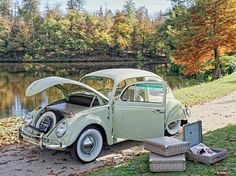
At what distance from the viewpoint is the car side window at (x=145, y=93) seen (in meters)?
6.73

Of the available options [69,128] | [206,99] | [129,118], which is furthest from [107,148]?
[206,99]

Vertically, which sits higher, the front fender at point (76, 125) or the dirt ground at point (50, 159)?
the front fender at point (76, 125)

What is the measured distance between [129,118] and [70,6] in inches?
3008

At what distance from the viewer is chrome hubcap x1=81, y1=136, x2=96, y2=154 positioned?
19.6 ft

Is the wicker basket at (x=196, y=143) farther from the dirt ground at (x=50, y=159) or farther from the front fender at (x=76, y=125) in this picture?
the front fender at (x=76, y=125)

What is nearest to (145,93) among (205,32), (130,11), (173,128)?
(173,128)

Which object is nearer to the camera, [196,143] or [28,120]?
[196,143]

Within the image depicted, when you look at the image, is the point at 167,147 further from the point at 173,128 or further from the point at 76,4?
the point at 76,4

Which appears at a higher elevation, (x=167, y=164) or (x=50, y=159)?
(x=167, y=164)

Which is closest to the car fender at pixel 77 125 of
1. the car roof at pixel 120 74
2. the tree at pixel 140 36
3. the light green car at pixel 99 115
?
the light green car at pixel 99 115

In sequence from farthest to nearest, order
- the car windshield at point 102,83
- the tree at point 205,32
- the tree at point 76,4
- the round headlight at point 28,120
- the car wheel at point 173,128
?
the tree at point 76,4, the tree at point 205,32, the car wheel at point 173,128, the car windshield at point 102,83, the round headlight at point 28,120

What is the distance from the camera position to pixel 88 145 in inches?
238

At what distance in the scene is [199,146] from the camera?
528 cm

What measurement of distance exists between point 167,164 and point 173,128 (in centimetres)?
292
